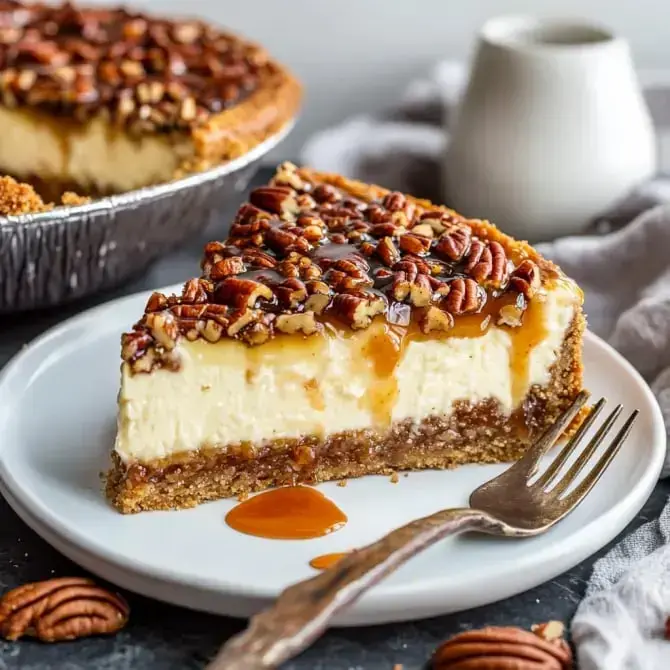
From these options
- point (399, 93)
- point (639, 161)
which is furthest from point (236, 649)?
point (399, 93)

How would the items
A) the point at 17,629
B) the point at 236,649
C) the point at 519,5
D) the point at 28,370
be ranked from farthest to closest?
the point at 519,5 < the point at 28,370 < the point at 17,629 < the point at 236,649

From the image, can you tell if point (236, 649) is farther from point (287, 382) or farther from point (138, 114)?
point (138, 114)

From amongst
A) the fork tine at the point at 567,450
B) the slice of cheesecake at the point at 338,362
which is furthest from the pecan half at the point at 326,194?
the fork tine at the point at 567,450

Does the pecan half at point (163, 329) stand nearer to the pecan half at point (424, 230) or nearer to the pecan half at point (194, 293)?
the pecan half at point (194, 293)

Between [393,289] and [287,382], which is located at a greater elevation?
[393,289]

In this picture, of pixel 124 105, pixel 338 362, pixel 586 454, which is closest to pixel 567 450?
pixel 586 454
